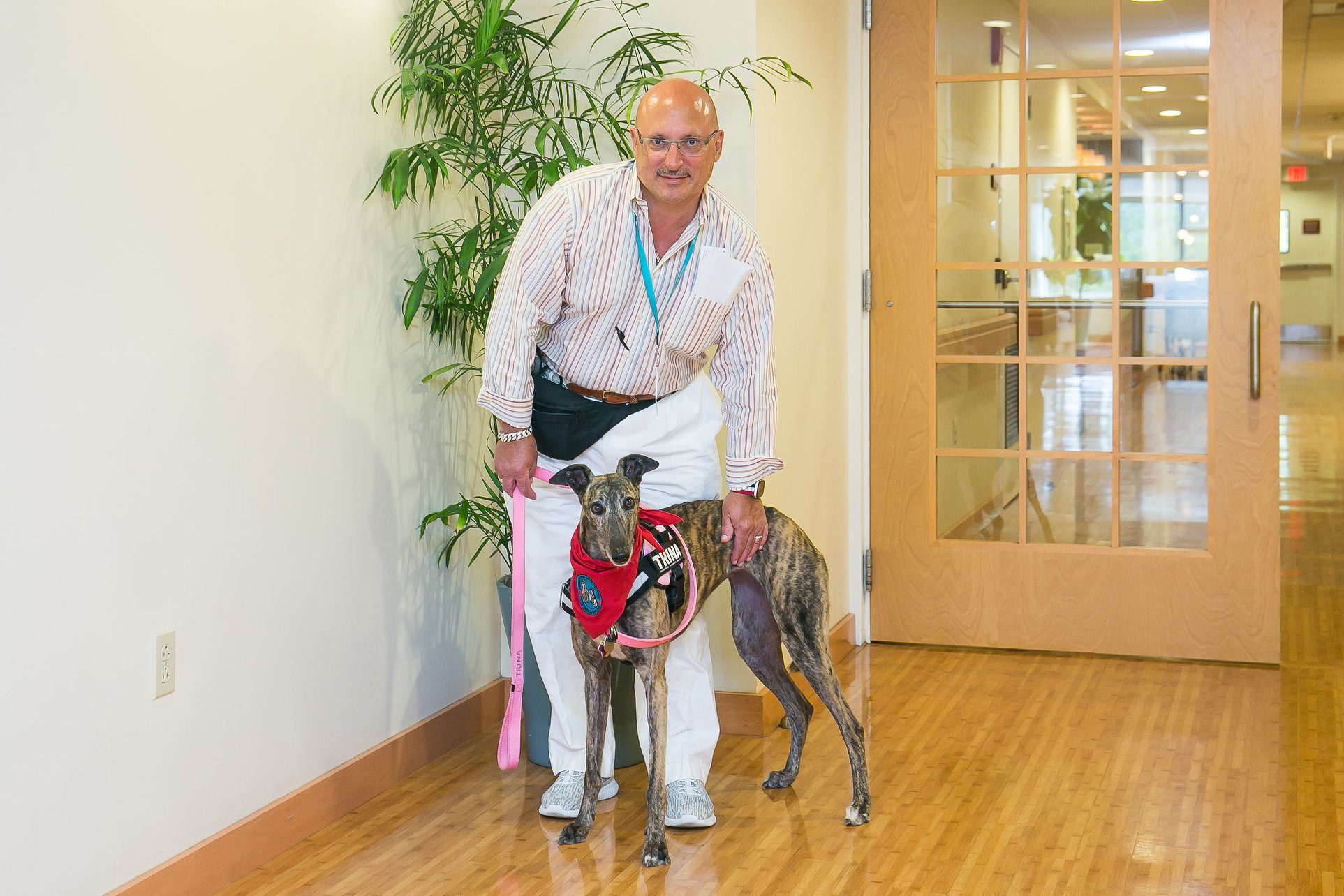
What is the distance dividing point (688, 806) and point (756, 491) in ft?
2.18

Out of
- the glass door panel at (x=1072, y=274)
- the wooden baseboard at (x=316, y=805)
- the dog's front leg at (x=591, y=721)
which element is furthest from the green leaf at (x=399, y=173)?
the glass door panel at (x=1072, y=274)

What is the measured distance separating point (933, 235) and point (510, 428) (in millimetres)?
1911

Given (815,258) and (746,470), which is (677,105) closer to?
(746,470)

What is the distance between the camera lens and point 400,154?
112 inches

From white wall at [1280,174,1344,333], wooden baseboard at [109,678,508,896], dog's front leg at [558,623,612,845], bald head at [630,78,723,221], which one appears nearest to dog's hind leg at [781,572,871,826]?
dog's front leg at [558,623,612,845]

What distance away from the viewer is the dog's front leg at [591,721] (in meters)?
2.64

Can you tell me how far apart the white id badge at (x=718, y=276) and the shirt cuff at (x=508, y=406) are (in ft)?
1.30

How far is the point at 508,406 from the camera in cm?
254

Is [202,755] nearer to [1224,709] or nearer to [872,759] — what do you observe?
→ [872,759]

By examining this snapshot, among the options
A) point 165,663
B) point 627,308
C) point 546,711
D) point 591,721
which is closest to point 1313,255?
point 546,711

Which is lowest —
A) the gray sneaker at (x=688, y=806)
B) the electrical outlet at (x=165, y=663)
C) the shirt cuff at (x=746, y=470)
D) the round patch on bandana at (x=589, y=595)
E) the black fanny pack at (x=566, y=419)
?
the gray sneaker at (x=688, y=806)

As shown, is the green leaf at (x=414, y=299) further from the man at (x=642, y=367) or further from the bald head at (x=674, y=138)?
the bald head at (x=674, y=138)

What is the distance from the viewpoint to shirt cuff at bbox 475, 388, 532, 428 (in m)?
2.54

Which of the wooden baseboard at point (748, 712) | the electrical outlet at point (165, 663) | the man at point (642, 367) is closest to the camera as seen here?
the electrical outlet at point (165, 663)
